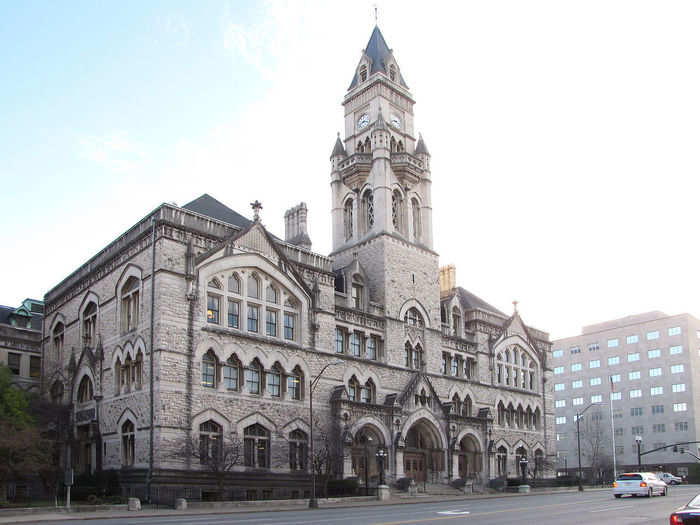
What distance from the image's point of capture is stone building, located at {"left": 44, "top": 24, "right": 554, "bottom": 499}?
40062mm

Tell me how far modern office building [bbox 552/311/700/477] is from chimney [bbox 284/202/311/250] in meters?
56.8

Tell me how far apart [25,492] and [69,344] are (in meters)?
9.79

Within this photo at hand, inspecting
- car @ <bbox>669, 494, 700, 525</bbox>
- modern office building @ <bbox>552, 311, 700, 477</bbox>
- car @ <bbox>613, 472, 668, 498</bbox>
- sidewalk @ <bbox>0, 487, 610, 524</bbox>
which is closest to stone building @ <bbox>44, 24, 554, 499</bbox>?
sidewalk @ <bbox>0, 487, 610, 524</bbox>

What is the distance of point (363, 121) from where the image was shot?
202ft

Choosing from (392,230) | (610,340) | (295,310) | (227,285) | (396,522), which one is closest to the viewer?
(396,522)

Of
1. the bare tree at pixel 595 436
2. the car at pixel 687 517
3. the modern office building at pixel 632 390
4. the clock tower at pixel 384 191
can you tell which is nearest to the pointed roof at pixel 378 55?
the clock tower at pixel 384 191

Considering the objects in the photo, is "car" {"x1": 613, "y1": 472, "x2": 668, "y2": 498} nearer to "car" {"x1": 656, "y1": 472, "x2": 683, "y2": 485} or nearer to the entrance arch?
the entrance arch

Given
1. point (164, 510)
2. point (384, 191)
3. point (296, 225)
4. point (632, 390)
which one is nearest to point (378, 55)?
point (384, 191)

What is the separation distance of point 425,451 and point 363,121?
→ 26233mm

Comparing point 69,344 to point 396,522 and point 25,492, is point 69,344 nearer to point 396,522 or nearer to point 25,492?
point 25,492

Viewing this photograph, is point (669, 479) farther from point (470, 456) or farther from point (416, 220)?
point (416, 220)

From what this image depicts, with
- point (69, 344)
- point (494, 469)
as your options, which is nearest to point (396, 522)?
point (69, 344)

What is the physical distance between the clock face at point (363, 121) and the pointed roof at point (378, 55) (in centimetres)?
330

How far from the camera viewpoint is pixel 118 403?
137 feet
